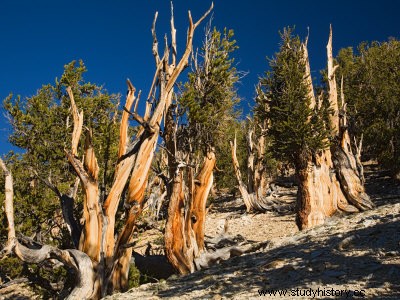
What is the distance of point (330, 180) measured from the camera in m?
11.2

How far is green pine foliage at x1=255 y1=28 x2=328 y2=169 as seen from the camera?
432 inches

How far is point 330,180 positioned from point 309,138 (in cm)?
151

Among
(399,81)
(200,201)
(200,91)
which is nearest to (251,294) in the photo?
(200,201)

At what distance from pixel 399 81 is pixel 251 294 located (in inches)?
709

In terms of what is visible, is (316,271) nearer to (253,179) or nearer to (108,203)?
(108,203)

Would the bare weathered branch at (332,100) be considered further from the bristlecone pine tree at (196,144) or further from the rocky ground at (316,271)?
the rocky ground at (316,271)

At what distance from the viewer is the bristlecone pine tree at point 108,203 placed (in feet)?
20.5

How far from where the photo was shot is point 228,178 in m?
22.6

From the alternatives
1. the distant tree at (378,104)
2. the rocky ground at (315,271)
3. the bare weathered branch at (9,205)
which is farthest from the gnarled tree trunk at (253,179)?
the bare weathered branch at (9,205)

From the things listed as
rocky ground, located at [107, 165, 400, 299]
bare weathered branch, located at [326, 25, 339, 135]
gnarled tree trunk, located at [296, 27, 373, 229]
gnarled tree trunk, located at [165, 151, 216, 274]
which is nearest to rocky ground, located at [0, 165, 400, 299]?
rocky ground, located at [107, 165, 400, 299]

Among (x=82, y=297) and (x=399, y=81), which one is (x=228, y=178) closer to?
(x=399, y=81)

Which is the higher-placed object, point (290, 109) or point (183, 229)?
point (290, 109)

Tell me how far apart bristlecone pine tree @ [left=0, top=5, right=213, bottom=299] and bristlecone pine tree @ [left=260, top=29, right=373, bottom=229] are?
4.71 m

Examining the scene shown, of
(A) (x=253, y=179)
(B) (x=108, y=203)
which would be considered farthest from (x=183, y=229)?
(A) (x=253, y=179)
